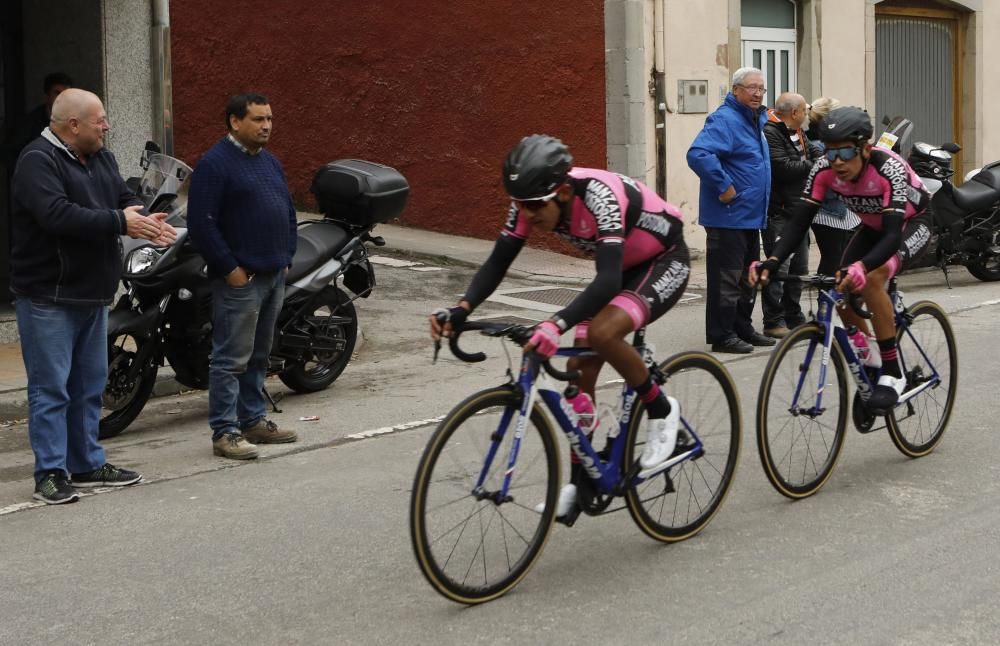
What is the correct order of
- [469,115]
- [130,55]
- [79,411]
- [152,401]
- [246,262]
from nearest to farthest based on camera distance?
[79,411]
[246,262]
[152,401]
[130,55]
[469,115]

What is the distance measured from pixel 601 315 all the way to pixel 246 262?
279cm

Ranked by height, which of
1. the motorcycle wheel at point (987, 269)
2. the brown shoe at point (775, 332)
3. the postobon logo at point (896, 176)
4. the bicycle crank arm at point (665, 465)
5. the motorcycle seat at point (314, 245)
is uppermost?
the postobon logo at point (896, 176)

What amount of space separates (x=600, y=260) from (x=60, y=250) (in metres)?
2.87

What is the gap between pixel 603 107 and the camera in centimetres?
1605

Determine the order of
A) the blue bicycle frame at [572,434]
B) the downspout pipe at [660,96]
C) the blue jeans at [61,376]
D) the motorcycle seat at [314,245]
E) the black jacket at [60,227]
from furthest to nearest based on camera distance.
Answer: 1. the downspout pipe at [660,96]
2. the motorcycle seat at [314,245]
3. the blue jeans at [61,376]
4. the black jacket at [60,227]
5. the blue bicycle frame at [572,434]

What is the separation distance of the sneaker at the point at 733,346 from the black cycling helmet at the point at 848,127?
4.12 m

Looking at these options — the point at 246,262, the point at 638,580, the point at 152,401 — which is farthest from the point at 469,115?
the point at 638,580

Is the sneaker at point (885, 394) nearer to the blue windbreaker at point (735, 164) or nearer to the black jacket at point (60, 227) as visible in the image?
the black jacket at point (60, 227)

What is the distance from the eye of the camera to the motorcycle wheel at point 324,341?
30.1 ft

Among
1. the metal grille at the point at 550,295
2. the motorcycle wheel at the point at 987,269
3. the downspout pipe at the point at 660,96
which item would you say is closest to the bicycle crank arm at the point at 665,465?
the metal grille at the point at 550,295

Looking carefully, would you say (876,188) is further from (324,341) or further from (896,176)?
(324,341)

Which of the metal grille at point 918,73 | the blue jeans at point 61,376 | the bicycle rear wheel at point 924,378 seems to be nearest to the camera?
the blue jeans at point 61,376

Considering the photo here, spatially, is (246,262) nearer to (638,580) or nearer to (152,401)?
(152,401)

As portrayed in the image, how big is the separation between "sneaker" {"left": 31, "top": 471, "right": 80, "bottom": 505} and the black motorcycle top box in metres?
2.95
